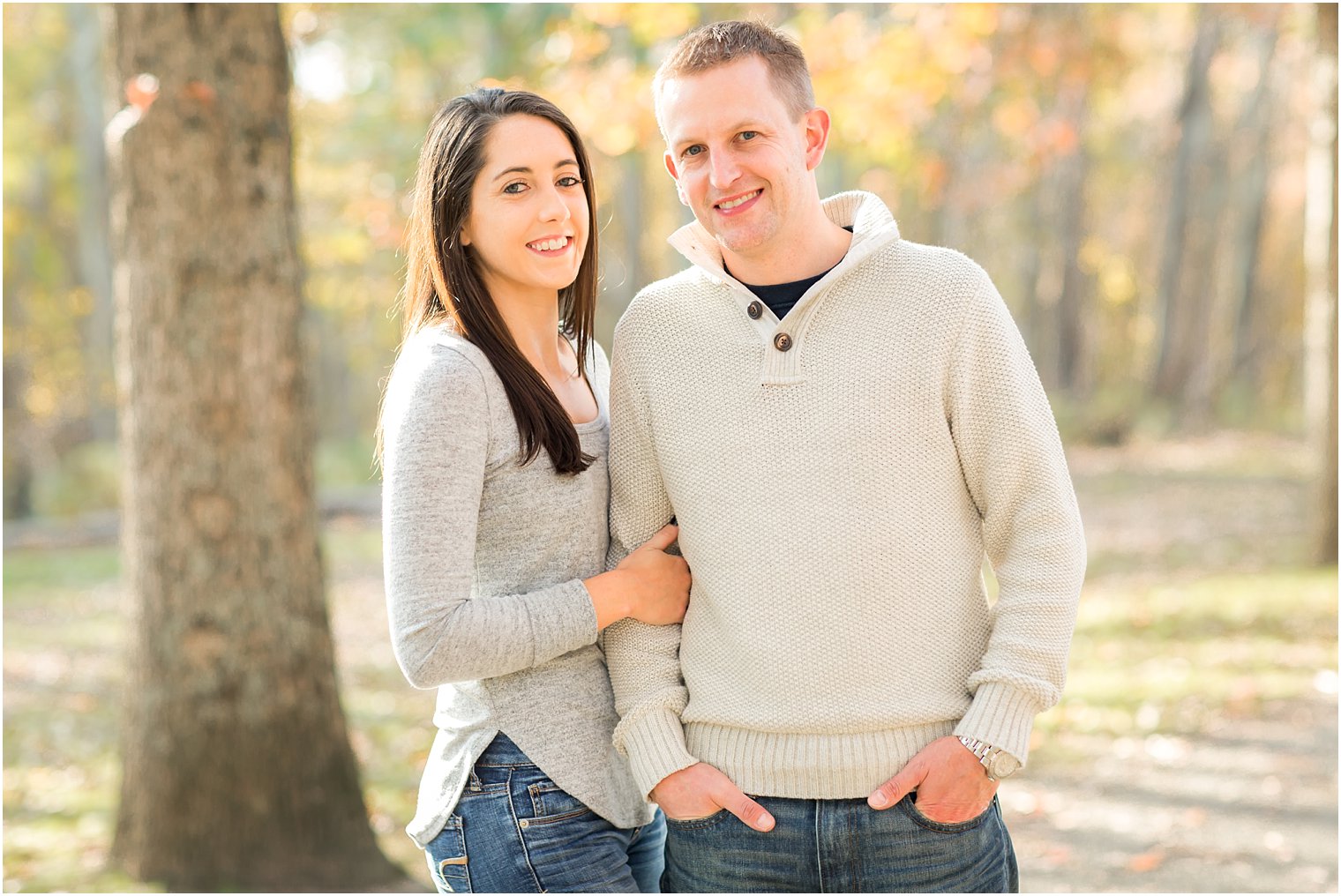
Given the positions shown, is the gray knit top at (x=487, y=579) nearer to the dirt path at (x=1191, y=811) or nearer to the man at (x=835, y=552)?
the man at (x=835, y=552)

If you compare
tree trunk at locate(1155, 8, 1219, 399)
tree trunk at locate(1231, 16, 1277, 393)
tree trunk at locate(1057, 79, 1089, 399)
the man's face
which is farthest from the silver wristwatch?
tree trunk at locate(1231, 16, 1277, 393)

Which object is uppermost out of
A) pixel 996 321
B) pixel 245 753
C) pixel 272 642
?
pixel 996 321

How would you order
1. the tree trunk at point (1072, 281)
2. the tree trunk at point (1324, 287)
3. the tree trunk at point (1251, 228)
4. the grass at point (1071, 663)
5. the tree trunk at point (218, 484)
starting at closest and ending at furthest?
the tree trunk at point (218, 484), the grass at point (1071, 663), the tree trunk at point (1324, 287), the tree trunk at point (1251, 228), the tree trunk at point (1072, 281)

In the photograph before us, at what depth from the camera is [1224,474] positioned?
1775cm

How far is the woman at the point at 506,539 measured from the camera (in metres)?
2.39

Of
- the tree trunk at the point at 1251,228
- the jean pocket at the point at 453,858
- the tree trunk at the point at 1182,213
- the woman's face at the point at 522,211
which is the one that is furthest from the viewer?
the tree trunk at the point at 1251,228

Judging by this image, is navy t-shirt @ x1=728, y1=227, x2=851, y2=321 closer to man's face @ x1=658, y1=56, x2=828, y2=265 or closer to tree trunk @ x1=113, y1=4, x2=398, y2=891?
man's face @ x1=658, y1=56, x2=828, y2=265

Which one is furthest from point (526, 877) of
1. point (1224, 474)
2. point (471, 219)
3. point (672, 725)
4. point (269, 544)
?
point (1224, 474)

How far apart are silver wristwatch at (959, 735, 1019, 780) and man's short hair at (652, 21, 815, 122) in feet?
4.34

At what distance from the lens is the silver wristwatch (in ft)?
7.82

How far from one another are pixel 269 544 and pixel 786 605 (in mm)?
2848

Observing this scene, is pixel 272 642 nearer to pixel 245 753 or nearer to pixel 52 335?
pixel 245 753

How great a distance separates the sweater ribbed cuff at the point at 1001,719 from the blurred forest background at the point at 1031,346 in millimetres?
1524

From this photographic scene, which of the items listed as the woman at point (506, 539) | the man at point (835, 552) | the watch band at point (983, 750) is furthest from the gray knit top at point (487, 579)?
the watch band at point (983, 750)
